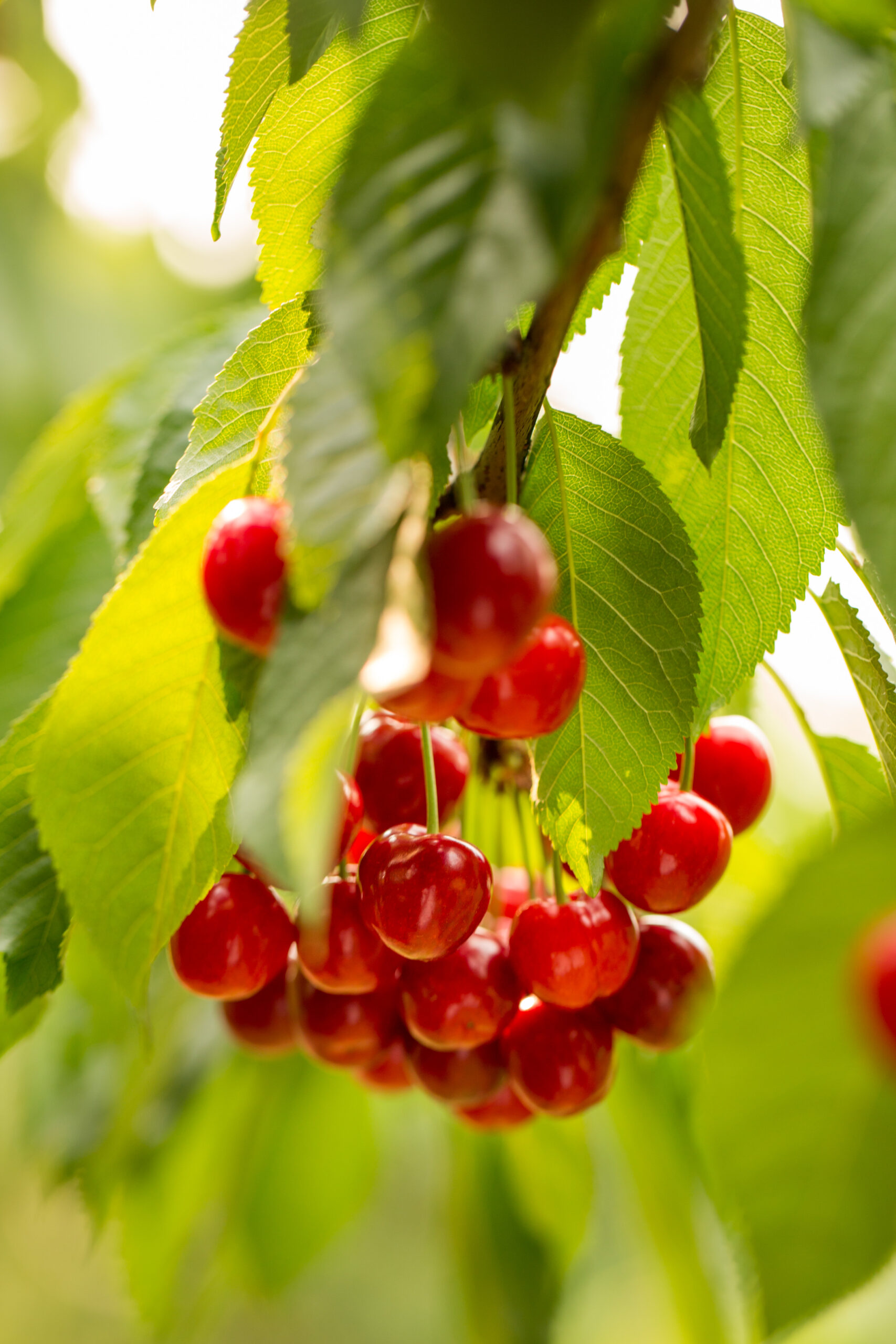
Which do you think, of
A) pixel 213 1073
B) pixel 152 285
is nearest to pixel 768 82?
pixel 213 1073

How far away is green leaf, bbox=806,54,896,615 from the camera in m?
0.40

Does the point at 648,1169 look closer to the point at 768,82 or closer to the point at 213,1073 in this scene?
the point at 213,1073

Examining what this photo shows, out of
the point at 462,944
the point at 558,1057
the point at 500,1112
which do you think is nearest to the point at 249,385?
the point at 462,944

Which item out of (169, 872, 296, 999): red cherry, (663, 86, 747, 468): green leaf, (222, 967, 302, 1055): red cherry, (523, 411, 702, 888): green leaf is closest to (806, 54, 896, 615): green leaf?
(663, 86, 747, 468): green leaf

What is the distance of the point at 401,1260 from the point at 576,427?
4358mm

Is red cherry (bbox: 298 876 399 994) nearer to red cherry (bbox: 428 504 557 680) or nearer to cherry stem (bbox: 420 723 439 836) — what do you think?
cherry stem (bbox: 420 723 439 836)

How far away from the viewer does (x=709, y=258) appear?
21.5 inches

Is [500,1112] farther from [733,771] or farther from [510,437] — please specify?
[510,437]

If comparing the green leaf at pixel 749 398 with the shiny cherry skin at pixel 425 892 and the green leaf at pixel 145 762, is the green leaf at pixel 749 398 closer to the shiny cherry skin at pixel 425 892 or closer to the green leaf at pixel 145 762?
the shiny cherry skin at pixel 425 892

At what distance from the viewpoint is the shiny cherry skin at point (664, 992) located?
2.39ft

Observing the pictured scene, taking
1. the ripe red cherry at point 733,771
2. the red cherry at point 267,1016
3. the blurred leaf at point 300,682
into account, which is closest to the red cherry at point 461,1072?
the red cherry at point 267,1016

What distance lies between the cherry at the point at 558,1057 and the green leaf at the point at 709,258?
1.24 ft

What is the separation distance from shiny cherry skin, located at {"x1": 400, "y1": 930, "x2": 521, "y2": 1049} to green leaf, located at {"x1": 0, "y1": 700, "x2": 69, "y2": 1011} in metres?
0.22

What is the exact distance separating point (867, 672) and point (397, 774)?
32cm
